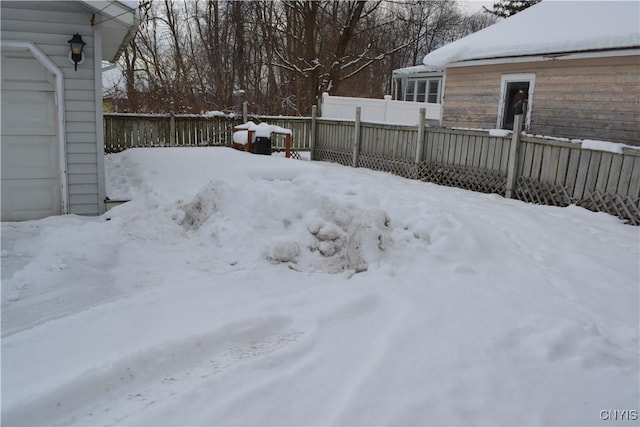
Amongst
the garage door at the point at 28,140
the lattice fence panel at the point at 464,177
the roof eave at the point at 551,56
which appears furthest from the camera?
the lattice fence panel at the point at 464,177

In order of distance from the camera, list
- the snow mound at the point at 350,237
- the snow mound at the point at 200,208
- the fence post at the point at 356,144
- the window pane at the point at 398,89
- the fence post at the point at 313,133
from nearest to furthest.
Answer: the snow mound at the point at 350,237 < the snow mound at the point at 200,208 < the fence post at the point at 356,144 < the fence post at the point at 313,133 < the window pane at the point at 398,89

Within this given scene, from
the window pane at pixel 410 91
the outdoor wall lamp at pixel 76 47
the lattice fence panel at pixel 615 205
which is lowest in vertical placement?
the lattice fence panel at pixel 615 205

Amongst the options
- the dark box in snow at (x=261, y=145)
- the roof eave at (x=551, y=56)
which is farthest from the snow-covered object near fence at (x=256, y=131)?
the roof eave at (x=551, y=56)

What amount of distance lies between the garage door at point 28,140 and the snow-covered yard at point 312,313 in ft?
1.74

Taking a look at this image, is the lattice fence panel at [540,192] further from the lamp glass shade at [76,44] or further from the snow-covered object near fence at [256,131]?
the lamp glass shade at [76,44]

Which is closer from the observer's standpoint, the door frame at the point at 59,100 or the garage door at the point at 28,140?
the door frame at the point at 59,100

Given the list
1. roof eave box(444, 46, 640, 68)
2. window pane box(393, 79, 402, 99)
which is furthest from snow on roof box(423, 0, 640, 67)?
window pane box(393, 79, 402, 99)

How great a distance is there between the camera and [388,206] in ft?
21.2

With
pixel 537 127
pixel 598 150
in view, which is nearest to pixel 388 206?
pixel 598 150

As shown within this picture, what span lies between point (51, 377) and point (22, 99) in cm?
499

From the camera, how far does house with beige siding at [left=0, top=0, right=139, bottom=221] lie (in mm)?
6406

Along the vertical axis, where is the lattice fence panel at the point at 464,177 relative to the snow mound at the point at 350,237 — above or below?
above

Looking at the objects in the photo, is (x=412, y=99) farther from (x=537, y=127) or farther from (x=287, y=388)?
(x=287, y=388)

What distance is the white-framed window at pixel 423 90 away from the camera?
77.2 feet
